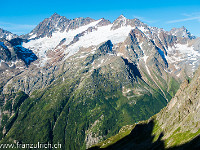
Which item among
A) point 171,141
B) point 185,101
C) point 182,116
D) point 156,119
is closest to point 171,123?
point 182,116

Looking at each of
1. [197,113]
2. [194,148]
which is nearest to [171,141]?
[197,113]

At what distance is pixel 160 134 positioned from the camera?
125 metres

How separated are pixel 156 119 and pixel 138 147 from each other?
1619 inches

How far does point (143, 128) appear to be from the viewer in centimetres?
16625

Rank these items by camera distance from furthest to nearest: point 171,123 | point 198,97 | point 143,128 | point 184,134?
point 143,128, point 171,123, point 198,97, point 184,134

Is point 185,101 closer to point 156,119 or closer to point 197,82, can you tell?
point 197,82

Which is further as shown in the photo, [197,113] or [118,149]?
[118,149]

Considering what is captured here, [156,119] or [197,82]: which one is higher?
[197,82]

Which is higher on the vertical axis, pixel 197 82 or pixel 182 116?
pixel 197 82

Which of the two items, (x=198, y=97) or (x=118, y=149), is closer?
(x=198, y=97)

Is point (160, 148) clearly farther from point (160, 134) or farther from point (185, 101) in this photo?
point (185, 101)

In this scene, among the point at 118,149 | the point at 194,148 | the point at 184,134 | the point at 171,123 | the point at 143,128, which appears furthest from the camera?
the point at 143,128

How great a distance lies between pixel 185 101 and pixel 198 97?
1235 cm

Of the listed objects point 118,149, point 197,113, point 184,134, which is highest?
point 197,113
